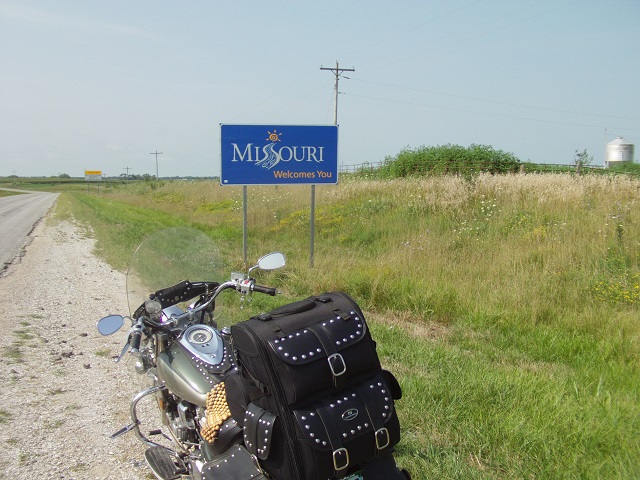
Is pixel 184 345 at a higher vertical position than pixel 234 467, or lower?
higher

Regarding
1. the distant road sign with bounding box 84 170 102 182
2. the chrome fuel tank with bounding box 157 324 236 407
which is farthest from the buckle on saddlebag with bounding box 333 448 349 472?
the distant road sign with bounding box 84 170 102 182

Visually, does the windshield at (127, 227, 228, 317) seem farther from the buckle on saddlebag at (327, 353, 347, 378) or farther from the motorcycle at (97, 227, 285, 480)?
the buckle on saddlebag at (327, 353, 347, 378)

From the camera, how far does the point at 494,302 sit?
6539mm

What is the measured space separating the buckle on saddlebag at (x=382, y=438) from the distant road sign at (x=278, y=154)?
802cm

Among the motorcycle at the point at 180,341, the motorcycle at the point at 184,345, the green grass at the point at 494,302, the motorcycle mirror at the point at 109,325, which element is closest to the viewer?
the motorcycle at the point at 184,345

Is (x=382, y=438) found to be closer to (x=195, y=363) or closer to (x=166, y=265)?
(x=195, y=363)

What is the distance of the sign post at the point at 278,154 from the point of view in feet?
32.4

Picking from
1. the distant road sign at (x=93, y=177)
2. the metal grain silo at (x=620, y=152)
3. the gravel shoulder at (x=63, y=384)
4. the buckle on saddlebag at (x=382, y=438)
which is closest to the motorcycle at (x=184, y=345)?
the buckle on saddlebag at (x=382, y=438)

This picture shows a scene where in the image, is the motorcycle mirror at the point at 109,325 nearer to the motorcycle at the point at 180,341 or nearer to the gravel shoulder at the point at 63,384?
the motorcycle at the point at 180,341


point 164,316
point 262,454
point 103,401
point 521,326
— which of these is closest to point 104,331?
point 164,316

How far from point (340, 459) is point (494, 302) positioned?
4.85m

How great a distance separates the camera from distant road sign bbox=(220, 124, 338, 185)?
32.4 ft

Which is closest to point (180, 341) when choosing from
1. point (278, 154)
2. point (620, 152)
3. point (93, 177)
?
point (278, 154)

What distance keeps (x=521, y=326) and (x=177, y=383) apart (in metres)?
4.15
